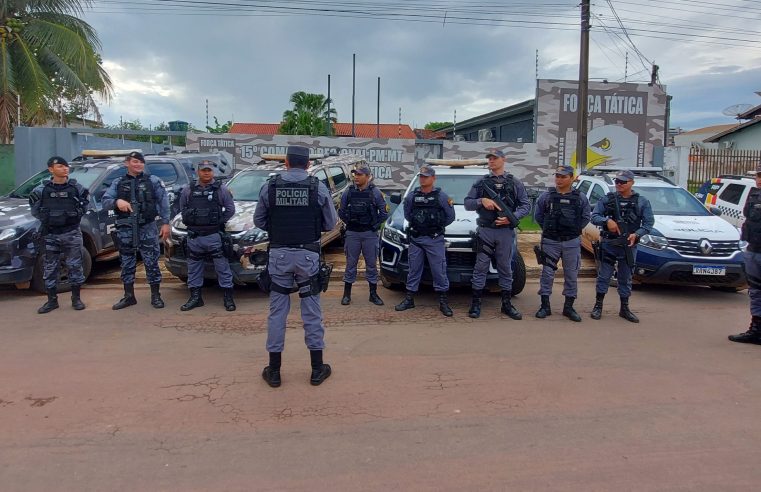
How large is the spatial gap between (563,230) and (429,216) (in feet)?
5.19

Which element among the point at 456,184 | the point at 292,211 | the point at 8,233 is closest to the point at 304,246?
the point at 292,211

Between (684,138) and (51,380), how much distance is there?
204 feet

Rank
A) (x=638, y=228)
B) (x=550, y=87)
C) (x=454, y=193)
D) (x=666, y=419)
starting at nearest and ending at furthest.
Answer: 1. (x=666, y=419)
2. (x=638, y=228)
3. (x=454, y=193)
4. (x=550, y=87)

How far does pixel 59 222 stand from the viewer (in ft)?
21.7

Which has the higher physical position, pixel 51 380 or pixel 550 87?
pixel 550 87

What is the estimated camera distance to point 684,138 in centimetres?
5562

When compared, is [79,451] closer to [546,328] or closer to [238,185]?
[546,328]

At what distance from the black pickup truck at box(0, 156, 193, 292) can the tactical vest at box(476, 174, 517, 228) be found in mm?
4679

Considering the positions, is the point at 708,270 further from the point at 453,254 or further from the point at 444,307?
the point at 444,307

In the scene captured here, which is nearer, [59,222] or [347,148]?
[59,222]

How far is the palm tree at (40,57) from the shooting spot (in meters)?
15.4

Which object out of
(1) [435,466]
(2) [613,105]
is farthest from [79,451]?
(2) [613,105]

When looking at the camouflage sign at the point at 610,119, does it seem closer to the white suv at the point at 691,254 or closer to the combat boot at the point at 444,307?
the white suv at the point at 691,254

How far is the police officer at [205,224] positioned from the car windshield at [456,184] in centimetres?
289
